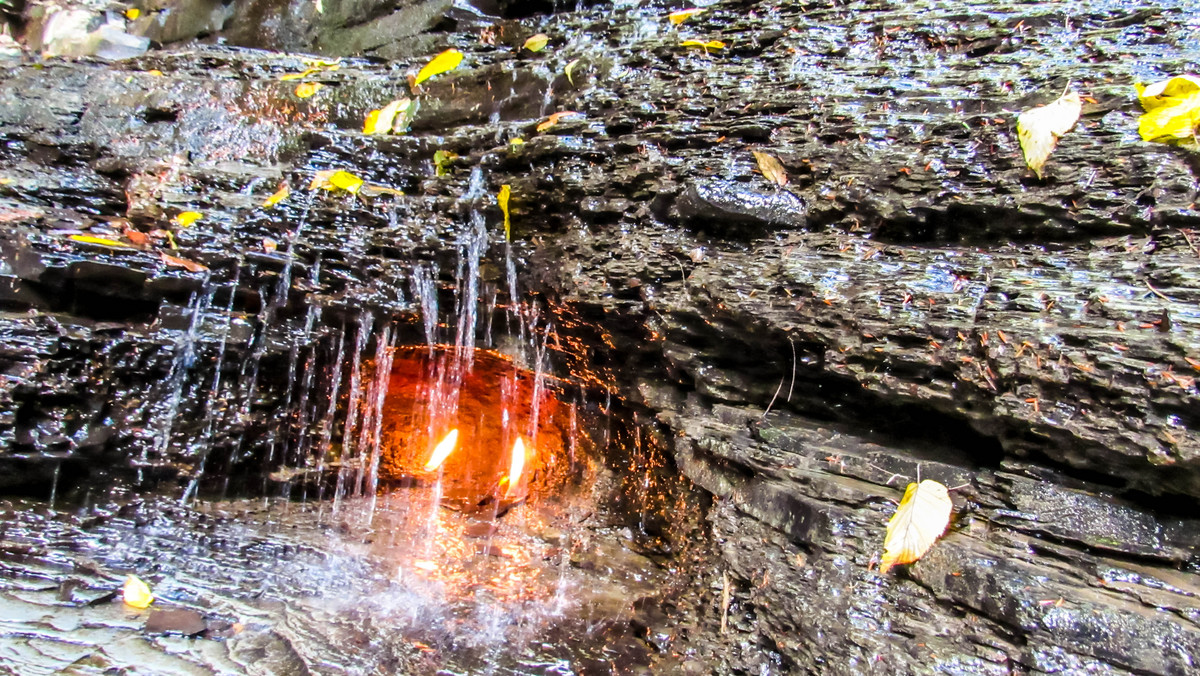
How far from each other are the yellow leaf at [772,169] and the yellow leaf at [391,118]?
160 inches

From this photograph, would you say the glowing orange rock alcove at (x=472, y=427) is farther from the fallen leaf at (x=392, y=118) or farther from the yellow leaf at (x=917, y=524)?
the yellow leaf at (x=917, y=524)

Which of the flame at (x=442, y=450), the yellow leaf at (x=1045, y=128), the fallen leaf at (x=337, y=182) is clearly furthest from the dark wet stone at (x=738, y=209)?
the flame at (x=442, y=450)

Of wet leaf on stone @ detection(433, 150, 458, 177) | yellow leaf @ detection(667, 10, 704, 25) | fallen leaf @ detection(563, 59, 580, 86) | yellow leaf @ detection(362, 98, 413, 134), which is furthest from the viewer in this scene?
yellow leaf @ detection(362, 98, 413, 134)

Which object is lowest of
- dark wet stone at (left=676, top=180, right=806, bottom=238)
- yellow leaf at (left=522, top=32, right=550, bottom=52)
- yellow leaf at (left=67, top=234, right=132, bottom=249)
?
yellow leaf at (left=67, top=234, right=132, bottom=249)

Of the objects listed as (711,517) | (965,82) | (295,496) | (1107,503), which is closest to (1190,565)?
(1107,503)

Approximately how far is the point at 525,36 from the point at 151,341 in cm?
509

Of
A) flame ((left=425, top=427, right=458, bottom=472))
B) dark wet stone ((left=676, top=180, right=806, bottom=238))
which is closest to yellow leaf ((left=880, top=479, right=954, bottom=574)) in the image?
dark wet stone ((left=676, top=180, right=806, bottom=238))

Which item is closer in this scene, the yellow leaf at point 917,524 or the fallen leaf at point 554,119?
the yellow leaf at point 917,524

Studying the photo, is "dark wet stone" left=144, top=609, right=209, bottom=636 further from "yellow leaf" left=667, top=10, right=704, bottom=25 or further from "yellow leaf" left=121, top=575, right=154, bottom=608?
"yellow leaf" left=667, top=10, right=704, bottom=25

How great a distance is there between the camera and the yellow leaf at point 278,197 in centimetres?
558

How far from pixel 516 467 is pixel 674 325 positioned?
5.11m

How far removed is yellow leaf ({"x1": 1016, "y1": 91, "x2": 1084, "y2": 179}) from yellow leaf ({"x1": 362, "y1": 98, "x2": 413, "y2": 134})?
564 cm

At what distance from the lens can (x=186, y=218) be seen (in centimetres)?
548

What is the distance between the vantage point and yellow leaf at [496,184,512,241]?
548 centimetres
